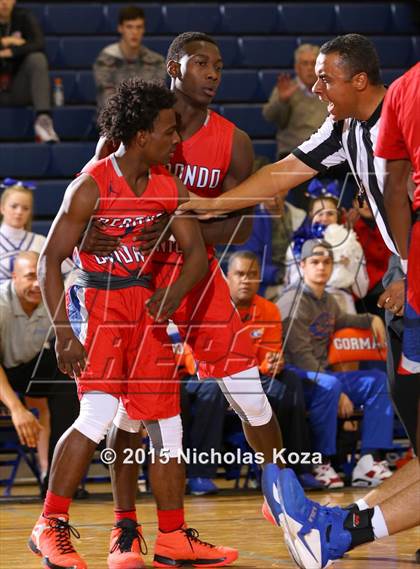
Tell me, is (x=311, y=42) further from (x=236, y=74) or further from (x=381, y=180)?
(x=381, y=180)

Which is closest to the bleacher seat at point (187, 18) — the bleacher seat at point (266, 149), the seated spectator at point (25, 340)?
the bleacher seat at point (266, 149)

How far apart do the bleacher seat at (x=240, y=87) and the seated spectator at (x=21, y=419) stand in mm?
4999

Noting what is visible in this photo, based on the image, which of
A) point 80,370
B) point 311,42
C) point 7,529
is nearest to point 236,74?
point 311,42

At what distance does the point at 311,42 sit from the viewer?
1031cm

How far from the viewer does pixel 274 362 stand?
6.03 m

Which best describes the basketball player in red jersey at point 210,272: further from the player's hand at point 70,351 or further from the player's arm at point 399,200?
the player's arm at point 399,200

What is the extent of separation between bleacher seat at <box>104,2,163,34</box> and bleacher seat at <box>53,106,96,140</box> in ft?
4.64

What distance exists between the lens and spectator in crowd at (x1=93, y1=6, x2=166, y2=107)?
8.68 m

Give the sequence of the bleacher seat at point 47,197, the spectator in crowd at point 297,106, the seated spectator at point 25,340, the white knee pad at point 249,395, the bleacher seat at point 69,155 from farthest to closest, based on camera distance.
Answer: the bleacher seat at point 69,155
the spectator in crowd at point 297,106
the bleacher seat at point 47,197
the seated spectator at point 25,340
the white knee pad at point 249,395

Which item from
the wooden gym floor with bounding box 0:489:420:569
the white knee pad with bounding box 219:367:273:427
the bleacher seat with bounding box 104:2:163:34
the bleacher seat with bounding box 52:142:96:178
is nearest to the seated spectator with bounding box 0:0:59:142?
the bleacher seat with bounding box 52:142:96:178

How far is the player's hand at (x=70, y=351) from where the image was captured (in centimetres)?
372

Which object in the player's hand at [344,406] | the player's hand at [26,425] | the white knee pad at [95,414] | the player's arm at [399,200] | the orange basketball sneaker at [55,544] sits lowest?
the player's hand at [344,406]

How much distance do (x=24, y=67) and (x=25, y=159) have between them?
30.5 inches

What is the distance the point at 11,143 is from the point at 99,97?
86cm
